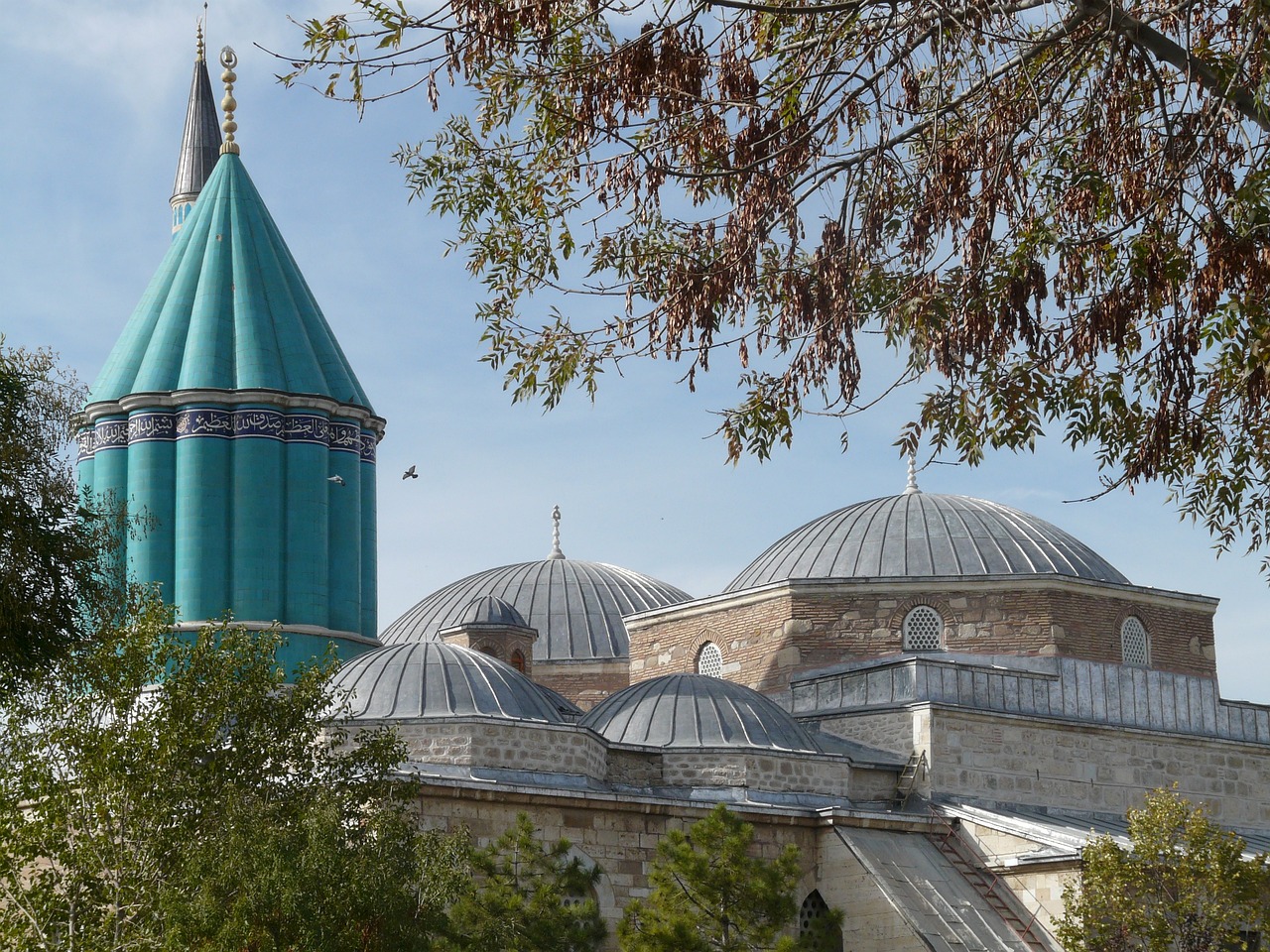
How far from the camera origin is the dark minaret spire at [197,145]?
3172 centimetres

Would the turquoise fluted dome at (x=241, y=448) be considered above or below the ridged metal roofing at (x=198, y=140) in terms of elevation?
below

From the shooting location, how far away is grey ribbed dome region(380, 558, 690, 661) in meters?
28.9

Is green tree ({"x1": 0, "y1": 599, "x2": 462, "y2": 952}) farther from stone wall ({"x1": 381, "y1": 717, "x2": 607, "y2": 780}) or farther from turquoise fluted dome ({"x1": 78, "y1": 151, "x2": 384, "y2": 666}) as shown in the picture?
turquoise fluted dome ({"x1": 78, "y1": 151, "x2": 384, "y2": 666})

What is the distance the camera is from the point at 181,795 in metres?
12.7

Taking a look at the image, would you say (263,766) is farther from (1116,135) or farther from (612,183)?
(1116,135)

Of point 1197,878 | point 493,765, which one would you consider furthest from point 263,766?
point 1197,878

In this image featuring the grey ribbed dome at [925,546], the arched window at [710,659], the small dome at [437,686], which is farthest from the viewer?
the arched window at [710,659]

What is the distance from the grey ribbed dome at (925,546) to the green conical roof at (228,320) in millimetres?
6601

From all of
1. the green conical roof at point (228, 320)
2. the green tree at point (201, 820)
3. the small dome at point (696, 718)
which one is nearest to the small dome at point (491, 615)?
the green conical roof at point (228, 320)

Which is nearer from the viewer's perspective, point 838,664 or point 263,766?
point 263,766

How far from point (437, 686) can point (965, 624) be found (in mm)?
7496

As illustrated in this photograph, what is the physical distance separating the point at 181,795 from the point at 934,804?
384 inches

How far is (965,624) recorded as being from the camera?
22969 millimetres

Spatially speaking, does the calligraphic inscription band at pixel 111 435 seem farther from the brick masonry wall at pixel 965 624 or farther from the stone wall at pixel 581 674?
the brick masonry wall at pixel 965 624
